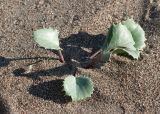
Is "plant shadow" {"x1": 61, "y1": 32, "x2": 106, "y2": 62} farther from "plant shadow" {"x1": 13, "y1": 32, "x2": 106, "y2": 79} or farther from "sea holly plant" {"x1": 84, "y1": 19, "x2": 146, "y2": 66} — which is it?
"sea holly plant" {"x1": 84, "y1": 19, "x2": 146, "y2": 66}

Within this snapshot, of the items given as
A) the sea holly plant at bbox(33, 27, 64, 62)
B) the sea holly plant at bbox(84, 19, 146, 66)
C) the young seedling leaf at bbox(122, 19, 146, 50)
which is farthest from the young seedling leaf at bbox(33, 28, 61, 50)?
the young seedling leaf at bbox(122, 19, 146, 50)

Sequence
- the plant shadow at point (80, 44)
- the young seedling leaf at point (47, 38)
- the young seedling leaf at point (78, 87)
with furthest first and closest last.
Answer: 1. the plant shadow at point (80, 44)
2. the young seedling leaf at point (47, 38)
3. the young seedling leaf at point (78, 87)

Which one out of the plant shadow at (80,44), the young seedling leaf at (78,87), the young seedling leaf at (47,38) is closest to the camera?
the young seedling leaf at (78,87)

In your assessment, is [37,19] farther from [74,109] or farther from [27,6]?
[74,109]

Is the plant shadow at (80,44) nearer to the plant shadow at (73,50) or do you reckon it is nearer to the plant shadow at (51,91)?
the plant shadow at (73,50)

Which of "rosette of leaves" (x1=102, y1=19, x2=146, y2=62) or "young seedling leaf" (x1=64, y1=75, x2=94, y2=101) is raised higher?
"rosette of leaves" (x1=102, y1=19, x2=146, y2=62)

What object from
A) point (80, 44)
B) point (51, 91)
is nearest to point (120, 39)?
point (80, 44)

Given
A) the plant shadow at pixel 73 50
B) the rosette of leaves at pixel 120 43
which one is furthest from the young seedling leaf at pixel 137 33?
the plant shadow at pixel 73 50

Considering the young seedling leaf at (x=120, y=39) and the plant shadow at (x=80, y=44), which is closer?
the young seedling leaf at (x=120, y=39)

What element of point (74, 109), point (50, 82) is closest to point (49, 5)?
point (50, 82)
